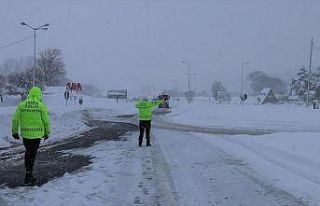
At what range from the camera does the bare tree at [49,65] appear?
131550 mm

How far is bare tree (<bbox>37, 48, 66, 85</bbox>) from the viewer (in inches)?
5179

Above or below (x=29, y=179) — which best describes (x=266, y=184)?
below

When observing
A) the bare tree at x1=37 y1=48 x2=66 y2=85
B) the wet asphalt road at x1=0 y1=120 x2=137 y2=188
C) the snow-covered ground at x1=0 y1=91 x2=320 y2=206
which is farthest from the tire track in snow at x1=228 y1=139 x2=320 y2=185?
the bare tree at x1=37 y1=48 x2=66 y2=85

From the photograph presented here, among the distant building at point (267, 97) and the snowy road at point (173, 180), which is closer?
the snowy road at point (173, 180)

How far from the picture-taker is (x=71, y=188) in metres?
9.80

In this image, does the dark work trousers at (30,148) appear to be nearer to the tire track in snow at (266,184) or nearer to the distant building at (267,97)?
the tire track in snow at (266,184)

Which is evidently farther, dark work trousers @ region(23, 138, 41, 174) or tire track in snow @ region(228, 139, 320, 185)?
tire track in snow @ region(228, 139, 320, 185)

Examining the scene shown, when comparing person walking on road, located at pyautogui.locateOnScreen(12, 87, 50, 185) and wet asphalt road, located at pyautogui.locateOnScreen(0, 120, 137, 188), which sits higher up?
person walking on road, located at pyautogui.locateOnScreen(12, 87, 50, 185)

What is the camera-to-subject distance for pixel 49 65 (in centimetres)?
13262

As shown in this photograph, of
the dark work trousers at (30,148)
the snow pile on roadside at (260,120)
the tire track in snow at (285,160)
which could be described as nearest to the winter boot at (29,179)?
the dark work trousers at (30,148)

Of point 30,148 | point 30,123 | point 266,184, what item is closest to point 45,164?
point 30,148

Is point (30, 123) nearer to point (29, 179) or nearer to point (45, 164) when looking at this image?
point (29, 179)

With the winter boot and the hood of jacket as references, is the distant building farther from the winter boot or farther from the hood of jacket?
the winter boot

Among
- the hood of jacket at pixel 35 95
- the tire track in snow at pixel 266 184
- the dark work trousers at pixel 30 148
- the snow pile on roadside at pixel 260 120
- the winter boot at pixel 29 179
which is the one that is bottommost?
the snow pile on roadside at pixel 260 120
